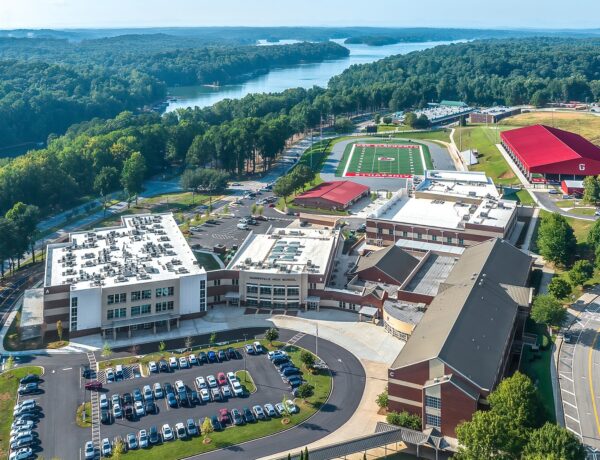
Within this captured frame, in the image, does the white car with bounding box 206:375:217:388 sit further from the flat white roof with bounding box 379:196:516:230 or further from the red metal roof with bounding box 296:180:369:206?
the red metal roof with bounding box 296:180:369:206

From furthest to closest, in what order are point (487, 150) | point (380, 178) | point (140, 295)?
point (487, 150) → point (380, 178) → point (140, 295)

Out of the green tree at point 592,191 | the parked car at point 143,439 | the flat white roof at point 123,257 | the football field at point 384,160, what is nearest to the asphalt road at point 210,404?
the parked car at point 143,439

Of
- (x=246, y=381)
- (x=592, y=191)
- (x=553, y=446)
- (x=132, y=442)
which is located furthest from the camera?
(x=592, y=191)

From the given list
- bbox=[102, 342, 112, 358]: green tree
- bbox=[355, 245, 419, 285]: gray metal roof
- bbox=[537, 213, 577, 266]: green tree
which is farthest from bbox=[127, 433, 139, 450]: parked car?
bbox=[537, 213, 577, 266]: green tree

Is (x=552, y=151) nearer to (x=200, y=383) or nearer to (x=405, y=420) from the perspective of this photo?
(x=405, y=420)

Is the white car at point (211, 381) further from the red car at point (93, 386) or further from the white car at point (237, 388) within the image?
the red car at point (93, 386)

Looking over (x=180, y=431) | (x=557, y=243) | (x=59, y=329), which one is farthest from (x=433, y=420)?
(x=557, y=243)

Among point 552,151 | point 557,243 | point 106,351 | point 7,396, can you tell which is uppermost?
point 552,151

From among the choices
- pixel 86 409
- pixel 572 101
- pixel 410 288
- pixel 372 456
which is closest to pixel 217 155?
pixel 410 288
